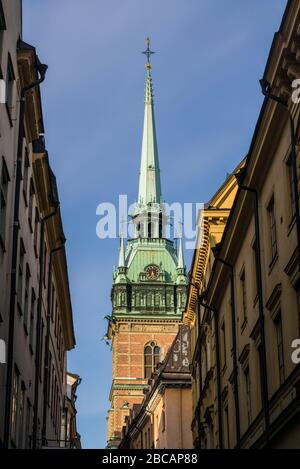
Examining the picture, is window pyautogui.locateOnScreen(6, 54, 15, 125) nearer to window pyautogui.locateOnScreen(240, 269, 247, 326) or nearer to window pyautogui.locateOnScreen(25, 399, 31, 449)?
window pyautogui.locateOnScreen(25, 399, 31, 449)

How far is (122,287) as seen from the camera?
412 feet

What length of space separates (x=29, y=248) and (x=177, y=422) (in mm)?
28295

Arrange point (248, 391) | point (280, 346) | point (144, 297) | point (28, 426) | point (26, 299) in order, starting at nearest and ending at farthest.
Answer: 1. point (280, 346)
2. point (26, 299)
3. point (248, 391)
4. point (28, 426)
5. point (144, 297)

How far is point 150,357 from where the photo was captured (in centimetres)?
11931

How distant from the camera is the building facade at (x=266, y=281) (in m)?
21.8

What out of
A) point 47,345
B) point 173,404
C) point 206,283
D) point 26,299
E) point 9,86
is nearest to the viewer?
point 9,86

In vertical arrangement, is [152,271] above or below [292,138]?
above

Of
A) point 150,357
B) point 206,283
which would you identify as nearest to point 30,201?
point 206,283

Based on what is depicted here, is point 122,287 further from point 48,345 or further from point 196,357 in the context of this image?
point 48,345

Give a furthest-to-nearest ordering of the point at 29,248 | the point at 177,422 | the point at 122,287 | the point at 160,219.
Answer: the point at 160,219, the point at 122,287, the point at 177,422, the point at 29,248

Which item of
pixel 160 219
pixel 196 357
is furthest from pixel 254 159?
pixel 160 219

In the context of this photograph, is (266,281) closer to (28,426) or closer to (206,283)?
(28,426)

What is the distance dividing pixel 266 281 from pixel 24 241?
7069 mm

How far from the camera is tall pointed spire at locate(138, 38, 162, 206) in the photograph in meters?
132
